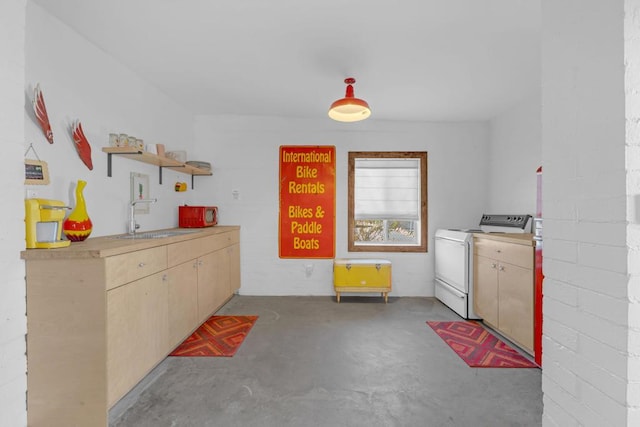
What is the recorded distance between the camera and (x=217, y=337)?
3023 millimetres

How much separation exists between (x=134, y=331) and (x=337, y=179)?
315 centimetres

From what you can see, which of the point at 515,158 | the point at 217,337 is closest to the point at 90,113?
the point at 217,337

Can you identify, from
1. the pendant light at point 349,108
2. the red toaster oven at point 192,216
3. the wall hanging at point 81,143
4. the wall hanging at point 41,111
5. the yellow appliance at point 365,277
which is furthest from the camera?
the yellow appliance at point 365,277

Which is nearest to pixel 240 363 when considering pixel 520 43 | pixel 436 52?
pixel 436 52

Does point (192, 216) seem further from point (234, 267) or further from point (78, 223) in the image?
point (78, 223)

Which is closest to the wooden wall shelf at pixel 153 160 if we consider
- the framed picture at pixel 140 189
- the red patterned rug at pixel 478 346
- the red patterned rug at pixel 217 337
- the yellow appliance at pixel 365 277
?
the framed picture at pixel 140 189

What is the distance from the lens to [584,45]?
1.01 metres

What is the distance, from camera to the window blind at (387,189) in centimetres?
453

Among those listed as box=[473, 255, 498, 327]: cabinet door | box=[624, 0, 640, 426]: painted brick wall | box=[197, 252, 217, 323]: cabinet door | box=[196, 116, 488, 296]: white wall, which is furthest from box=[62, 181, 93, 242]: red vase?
box=[473, 255, 498, 327]: cabinet door

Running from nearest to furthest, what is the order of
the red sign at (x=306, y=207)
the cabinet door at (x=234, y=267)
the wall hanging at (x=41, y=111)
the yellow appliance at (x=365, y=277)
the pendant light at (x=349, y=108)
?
1. the wall hanging at (x=41, y=111)
2. the pendant light at (x=349, y=108)
3. the cabinet door at (x=234, y=267)
4. the yellow appliance at (x=365, y=277)
5. the red sign at (x=306, y=207)

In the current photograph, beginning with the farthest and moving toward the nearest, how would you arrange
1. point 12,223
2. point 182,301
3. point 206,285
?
point 206,285
point 182,301
point 12,223

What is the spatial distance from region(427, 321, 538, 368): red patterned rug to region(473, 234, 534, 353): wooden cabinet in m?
0.12

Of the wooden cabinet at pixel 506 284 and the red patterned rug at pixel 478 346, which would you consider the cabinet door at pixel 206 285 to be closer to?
the red patterned rug at pixel 478 346

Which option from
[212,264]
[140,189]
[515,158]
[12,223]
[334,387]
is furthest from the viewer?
[515,158]
